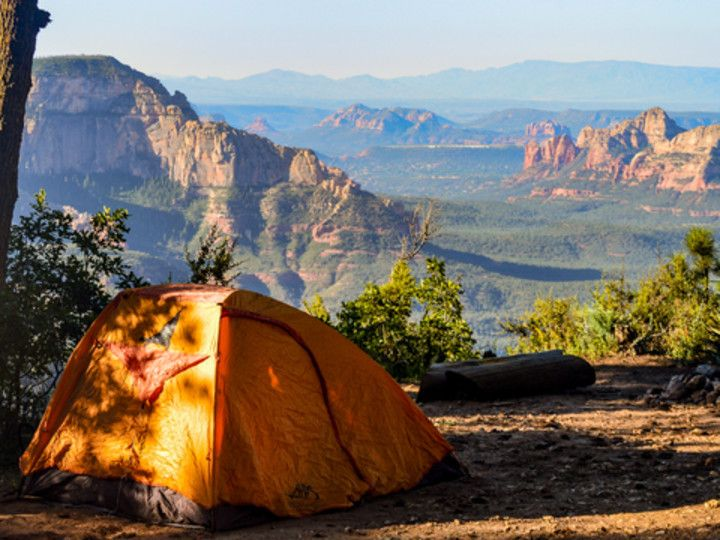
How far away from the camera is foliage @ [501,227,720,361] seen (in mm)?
17688

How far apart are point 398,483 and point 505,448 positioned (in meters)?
2.02

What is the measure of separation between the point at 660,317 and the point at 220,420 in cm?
1373

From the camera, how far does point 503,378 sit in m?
14.5

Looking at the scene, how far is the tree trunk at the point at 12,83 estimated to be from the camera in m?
12.8

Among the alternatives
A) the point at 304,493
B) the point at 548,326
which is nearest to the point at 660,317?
the point at 548,326

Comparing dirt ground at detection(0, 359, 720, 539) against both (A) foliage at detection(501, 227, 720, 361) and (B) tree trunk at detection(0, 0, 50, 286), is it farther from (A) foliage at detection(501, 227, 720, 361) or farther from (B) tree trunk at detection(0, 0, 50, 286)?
(B) tree trunk at detection(0, 0, 50, 286)

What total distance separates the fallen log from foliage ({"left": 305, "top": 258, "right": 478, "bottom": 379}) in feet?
15.8

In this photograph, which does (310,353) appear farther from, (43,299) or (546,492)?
(43,299)

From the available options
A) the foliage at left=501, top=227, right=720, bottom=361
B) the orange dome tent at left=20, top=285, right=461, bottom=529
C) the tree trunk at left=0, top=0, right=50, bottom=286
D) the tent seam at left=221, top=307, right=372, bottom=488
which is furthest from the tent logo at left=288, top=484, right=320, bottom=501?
the foliage at left=501, top=227, right=720, bottom=361

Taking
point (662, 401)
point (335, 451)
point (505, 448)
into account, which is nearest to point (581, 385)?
point (662, 401)

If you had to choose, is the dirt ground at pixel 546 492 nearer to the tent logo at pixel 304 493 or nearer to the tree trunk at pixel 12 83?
the tent logo at pixel 304 493

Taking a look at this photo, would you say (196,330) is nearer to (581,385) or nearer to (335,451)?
(335,451)

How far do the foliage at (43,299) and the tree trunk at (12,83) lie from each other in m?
0.89

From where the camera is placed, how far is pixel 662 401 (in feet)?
45.3
